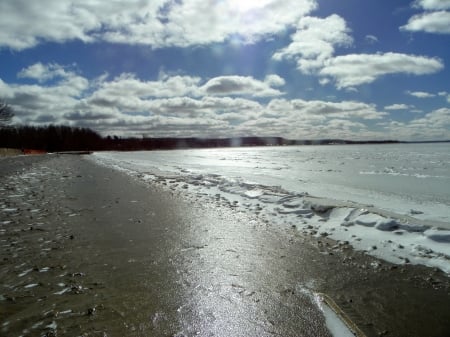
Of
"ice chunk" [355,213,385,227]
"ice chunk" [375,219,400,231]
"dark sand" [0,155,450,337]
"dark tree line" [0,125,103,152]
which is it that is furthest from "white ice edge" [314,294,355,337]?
"dark tree line" [0,125,103,152]

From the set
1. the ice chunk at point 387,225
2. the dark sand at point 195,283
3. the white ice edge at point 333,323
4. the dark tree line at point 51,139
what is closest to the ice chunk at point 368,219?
the ice chunk at point 387,225

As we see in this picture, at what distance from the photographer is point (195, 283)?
14.6 feet

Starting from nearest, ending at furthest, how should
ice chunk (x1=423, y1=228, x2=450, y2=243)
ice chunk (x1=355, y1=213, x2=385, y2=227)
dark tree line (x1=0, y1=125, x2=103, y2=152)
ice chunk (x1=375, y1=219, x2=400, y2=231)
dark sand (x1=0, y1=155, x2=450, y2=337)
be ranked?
dark sand (x1=0, y1=155, x2=450, y2=337) → ice chunk (x1=423, y1=228, x2=450, y2=243) → ice chunk (x1=375, y1=219, x2=400, y2=231) → ice chunk (x1=355, y1=213, x2=385, y2=227) → dark tree line (x1=0, y1=125, x2=103, y2=152)

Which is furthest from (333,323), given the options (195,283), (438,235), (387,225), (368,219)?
(368,219)

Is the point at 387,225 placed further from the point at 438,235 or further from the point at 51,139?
the point at 51,139

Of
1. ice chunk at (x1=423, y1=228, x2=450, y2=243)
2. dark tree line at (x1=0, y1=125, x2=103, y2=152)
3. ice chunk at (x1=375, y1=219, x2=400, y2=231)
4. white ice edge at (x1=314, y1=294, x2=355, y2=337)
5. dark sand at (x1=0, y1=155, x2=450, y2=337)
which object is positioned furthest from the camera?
dark tree line at (x1=0, y1=125, x2=103, y2=152)

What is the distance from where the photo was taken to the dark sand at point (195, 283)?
3.42 metres

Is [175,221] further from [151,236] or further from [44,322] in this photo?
[44,322]

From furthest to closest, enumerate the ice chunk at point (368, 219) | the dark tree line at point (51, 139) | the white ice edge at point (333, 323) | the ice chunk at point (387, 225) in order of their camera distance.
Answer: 1. the dark tree line at point (51, 139)
2. the ice chunk at point (368, 219)
3. the ice chunk at point (387, 225)
4. the white ice edge at point (333, 323)

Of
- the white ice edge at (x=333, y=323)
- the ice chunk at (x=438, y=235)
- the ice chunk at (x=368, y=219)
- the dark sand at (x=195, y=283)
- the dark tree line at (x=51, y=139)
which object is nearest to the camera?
the white ice edge at (x=333, y=323)

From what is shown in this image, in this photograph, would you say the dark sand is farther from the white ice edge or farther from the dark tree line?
the dark tree line

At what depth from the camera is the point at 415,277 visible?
4.76 metres

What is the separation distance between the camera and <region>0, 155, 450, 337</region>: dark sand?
3.42 metres

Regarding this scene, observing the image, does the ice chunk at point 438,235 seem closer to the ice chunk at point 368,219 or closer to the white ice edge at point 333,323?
the ice chunk at point 368,219
